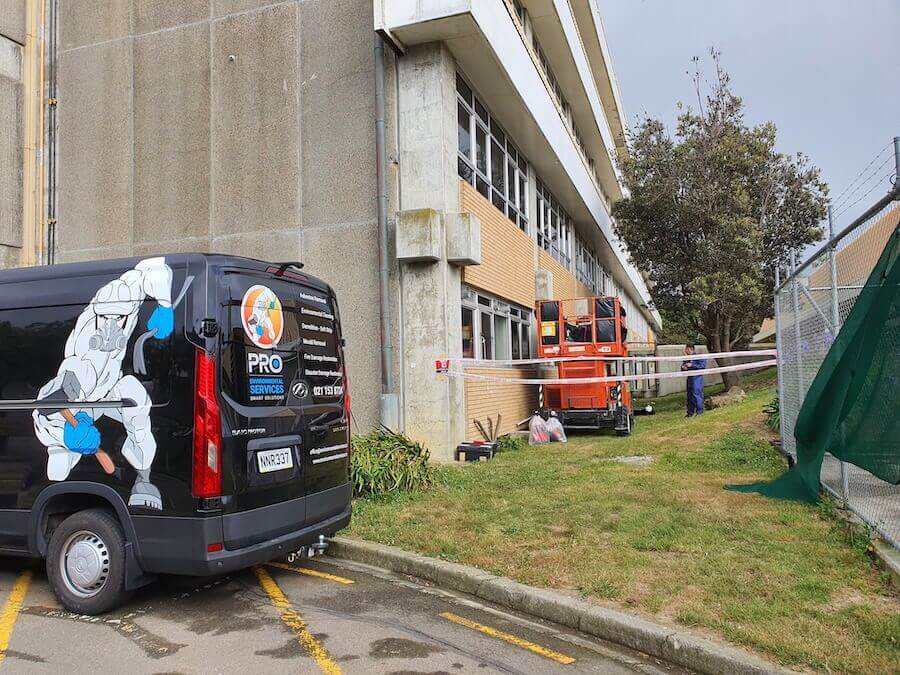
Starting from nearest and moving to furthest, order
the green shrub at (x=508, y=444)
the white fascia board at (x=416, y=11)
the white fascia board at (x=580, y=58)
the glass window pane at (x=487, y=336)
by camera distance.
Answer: the white fascia board at (x=416, y=11), the green shrub at (x=508, y=444), the glass window pane at (x=487, y=336), the white fascia board at (x=580, y=58)

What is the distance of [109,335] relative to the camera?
16.8ft

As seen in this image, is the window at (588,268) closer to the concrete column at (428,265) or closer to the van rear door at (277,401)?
the concrete column at (428,265)

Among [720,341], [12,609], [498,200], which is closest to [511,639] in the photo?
[12,609]

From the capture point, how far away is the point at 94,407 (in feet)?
16.7

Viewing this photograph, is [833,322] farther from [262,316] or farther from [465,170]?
[465,170]

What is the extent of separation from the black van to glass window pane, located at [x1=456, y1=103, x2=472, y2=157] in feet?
25.4

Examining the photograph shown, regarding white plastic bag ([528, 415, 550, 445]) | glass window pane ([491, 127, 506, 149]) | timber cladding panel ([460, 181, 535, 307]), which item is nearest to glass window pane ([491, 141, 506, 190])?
glass window pane ([491, 127, 506, 149])

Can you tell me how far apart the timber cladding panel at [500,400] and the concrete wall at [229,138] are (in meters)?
1.94

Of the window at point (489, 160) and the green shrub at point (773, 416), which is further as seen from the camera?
the window at point (489, 160)

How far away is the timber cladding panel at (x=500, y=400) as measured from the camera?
12.2 m

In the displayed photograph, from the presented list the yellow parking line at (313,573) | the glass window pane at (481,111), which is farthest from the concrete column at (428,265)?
the yellow parking line at (313,573)

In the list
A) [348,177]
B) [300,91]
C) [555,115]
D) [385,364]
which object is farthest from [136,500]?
[555,115]

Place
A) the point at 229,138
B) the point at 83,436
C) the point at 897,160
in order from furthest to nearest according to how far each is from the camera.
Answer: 1. the point at 229,138
2. the point at 83,436
3. the point at 897,160

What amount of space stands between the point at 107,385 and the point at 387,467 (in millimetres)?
4006
